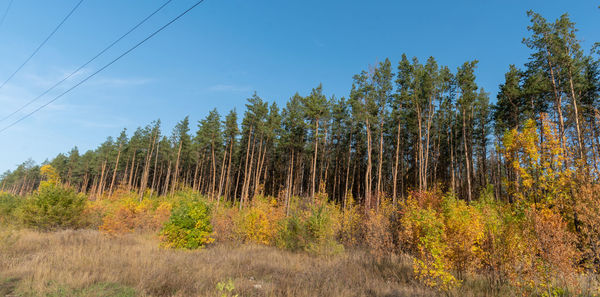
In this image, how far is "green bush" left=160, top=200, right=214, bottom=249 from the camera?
1220 cm

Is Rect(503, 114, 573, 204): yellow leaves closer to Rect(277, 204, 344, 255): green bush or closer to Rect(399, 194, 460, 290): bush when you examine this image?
Rect(399, 194, 460, 290): bush

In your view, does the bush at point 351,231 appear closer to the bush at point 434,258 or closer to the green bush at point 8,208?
the bush at point 434,258

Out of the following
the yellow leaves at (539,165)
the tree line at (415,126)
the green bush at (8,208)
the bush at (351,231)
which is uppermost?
the tree line at (415,126)

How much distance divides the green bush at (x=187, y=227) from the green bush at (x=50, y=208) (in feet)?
31.8

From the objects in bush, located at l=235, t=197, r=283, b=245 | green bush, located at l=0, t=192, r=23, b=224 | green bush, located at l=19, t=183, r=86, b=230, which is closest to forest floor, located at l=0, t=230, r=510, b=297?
bush, located at l=235, t=197, r=283, b=245

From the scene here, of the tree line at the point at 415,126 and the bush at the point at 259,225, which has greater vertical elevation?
the tree line at the point at 415,126

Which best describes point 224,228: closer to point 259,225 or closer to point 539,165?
point 259,225

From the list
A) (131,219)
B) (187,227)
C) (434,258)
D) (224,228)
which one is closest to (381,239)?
(434,258)

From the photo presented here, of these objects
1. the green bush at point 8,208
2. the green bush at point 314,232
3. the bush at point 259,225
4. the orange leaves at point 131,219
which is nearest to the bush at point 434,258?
the green bush at point 314,232

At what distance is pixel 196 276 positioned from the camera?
709 cm

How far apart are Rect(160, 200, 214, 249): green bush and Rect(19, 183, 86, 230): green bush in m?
9.71

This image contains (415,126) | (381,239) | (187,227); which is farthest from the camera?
(415,126)

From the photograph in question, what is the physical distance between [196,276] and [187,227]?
6082mm

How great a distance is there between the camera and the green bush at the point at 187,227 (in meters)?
12.2
